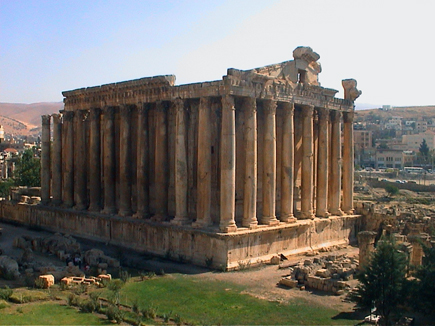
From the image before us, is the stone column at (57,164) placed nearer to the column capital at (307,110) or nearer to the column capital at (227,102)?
the column capital at (227,102)

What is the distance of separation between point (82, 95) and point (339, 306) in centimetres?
2170

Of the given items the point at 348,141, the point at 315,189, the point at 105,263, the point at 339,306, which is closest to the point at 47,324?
the point at 105,263

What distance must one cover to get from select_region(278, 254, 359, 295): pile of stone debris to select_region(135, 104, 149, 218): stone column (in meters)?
9.22

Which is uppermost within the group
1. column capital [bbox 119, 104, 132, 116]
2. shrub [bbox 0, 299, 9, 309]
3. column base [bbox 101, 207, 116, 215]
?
column capital [bbox 119, 104, 132, 116]

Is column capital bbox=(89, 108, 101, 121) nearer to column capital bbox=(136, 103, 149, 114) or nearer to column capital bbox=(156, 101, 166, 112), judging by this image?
column capital bbox=(136, 103, 149, 114)

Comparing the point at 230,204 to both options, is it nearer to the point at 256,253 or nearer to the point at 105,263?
the point at 256,253

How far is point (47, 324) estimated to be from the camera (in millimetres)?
15234

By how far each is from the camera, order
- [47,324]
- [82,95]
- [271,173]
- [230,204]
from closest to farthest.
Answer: [47,324], [230,204], [271,173], [82,95]

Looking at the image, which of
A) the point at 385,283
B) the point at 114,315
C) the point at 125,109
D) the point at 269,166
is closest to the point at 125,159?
the point at 125,109

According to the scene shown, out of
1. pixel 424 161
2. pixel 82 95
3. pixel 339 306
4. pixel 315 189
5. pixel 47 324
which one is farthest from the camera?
pixel 424 161

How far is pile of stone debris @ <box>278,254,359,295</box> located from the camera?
64.8 ft

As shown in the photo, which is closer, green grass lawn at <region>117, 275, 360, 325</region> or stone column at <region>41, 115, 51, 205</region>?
green grass lawn at <region>117, 275, 360, 325</region>

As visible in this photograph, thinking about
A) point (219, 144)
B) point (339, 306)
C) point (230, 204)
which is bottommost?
point (339, 306)

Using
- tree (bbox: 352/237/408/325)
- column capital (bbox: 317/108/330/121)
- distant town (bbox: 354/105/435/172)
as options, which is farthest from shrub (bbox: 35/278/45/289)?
distant town (bbox: 354/105/435/172)
